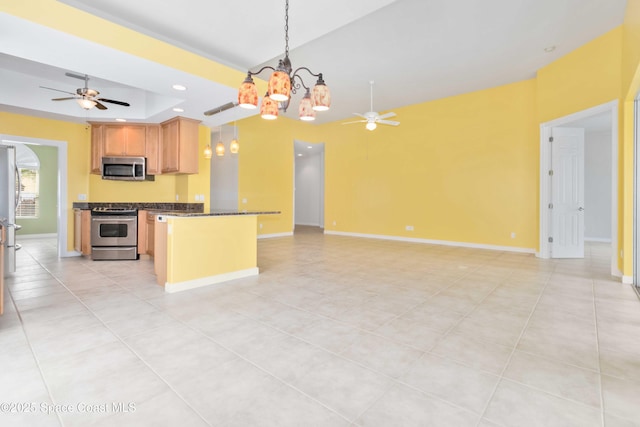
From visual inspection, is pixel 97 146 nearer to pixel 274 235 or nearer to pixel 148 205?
pixel 148 205

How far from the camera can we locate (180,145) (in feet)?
17.9

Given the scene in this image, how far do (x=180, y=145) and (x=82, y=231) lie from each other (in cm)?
248

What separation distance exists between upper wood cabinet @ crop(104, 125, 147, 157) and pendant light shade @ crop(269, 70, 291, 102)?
4.66 metres

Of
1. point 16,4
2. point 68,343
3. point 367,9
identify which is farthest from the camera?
point 367,9

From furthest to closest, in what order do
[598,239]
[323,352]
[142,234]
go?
[598,239] < [142,234] < [323,352]

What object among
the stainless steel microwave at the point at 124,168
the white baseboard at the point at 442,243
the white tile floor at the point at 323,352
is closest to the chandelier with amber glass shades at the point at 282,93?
the white tile floor at the point at 323,352

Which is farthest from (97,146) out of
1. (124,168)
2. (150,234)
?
(150,234)

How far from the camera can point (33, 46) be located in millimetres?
2883

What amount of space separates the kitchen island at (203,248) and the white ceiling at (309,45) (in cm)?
174

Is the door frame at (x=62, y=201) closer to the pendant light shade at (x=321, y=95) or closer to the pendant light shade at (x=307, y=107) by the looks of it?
the pendant light shade at (x=307, y=107)

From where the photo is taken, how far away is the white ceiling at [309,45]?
3135 millimetres

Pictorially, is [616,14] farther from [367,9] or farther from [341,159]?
[341,159]

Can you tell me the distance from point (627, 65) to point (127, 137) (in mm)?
7894

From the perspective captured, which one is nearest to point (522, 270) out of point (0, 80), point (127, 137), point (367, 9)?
point (367, 9)
